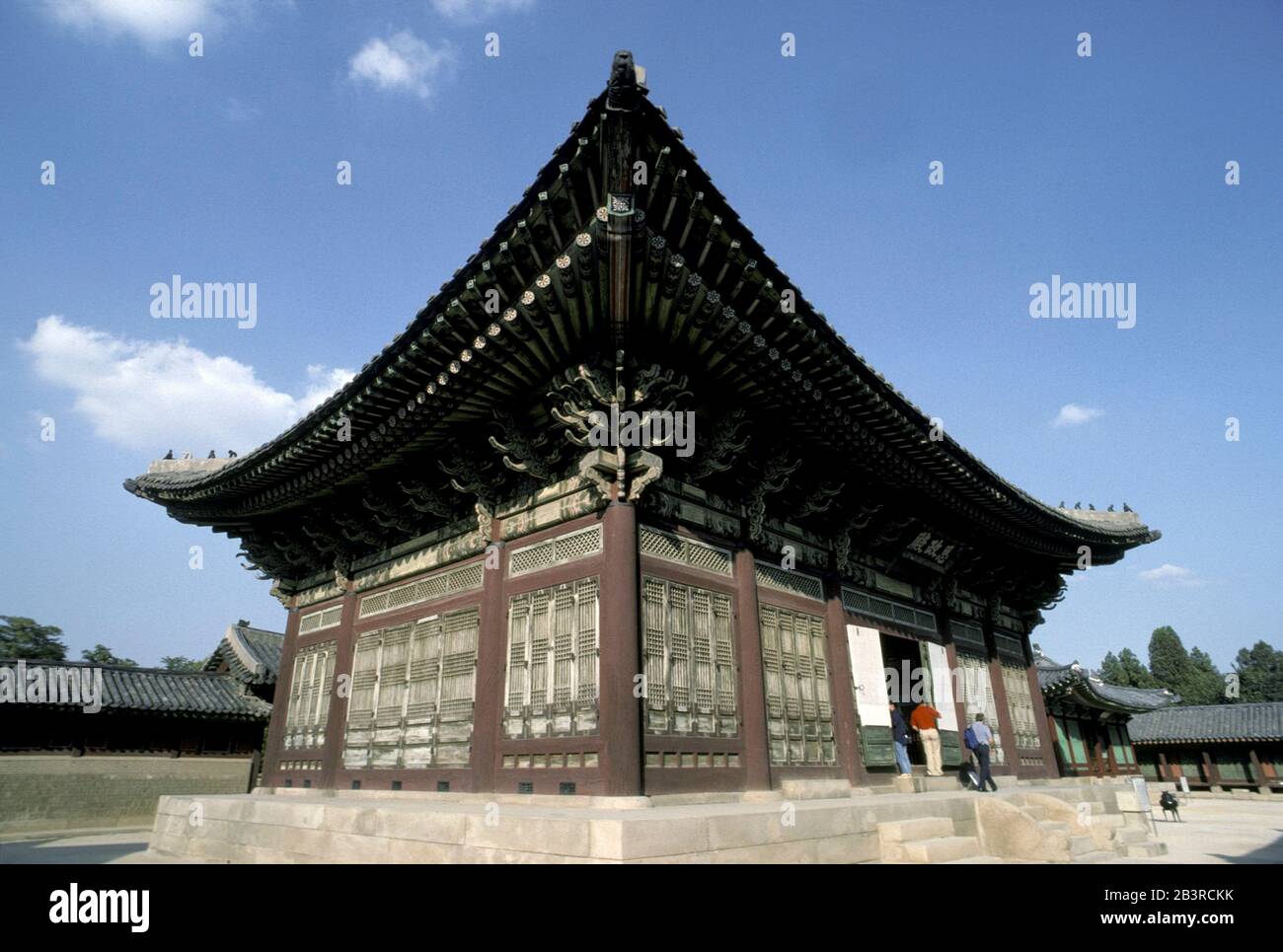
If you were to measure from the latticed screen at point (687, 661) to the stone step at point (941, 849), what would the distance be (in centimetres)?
256

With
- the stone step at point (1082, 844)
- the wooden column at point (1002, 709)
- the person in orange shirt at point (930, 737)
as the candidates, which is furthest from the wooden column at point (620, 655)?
the wooden column at point (1002, 709)

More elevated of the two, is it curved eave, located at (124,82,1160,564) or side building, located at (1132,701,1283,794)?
curved eave, located at (124,82,1160,564)

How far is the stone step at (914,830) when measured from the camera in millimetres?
8609

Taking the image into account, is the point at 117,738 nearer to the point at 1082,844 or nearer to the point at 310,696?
the point at 310,696

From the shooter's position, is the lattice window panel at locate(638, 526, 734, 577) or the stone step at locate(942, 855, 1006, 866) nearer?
the stone step at locate(942, 855, 1006, 866)

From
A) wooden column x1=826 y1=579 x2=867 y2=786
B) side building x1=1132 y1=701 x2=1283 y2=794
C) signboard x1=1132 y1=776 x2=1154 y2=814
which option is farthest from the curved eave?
side building x1=1132 y1=701 x2=1283 y2=794

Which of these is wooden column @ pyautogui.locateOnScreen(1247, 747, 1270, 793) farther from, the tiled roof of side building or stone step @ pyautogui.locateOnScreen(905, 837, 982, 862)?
stone step @ pyautogui.locateOnScreen(905, 837, 982, 862)

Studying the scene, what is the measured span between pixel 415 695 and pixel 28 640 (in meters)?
59.1

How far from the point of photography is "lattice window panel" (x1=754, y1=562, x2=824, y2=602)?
37.9 feet

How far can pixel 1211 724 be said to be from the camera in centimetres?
4162

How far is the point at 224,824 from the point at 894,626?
1188 cm

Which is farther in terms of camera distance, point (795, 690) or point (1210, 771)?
point (1210, 771)

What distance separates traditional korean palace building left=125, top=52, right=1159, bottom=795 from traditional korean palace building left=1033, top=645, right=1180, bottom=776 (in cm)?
1857

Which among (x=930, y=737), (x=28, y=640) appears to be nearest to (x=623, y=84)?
(x=930, y=737)
